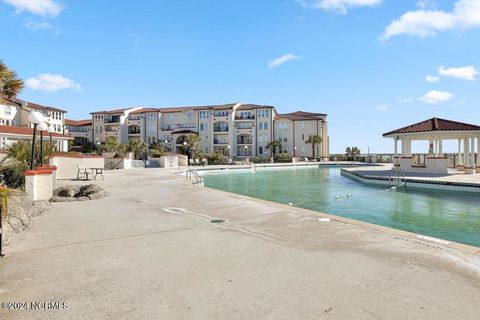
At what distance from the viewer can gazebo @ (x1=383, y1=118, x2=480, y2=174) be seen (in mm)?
24719

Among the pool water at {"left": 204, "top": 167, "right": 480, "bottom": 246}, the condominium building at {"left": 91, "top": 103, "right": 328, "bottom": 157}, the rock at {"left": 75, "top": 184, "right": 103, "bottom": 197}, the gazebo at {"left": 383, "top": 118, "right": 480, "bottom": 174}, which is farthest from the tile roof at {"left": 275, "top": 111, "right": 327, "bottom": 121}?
the rock at {"left": 75, "top": 184, "right": 103, "bottom": 197}

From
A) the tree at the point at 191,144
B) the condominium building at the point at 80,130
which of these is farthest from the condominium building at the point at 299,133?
the condominium building at the point at 80,130

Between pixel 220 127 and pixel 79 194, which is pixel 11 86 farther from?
pixel 220 127

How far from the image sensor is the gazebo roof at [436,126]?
969 inches

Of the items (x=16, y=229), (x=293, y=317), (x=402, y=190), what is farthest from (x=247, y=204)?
(x=402, y=190)

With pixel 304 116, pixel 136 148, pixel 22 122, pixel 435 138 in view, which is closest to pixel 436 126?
pixel 435 138

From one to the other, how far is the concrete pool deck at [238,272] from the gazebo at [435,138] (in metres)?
22.5

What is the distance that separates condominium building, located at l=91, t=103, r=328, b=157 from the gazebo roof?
109 ft

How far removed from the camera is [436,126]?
2516 cm

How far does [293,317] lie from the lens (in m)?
3.04

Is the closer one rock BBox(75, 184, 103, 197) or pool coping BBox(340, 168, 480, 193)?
rock BBox(75, 184, 103, 197)

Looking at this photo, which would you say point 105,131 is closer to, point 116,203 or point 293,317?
point 116,203

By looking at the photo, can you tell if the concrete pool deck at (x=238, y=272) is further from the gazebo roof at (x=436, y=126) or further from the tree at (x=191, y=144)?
the tree at (x=191, y=144)

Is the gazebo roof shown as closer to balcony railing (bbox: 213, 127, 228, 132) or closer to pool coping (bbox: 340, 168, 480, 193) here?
pool coping (bbox: 340, 168, 480, 193)
